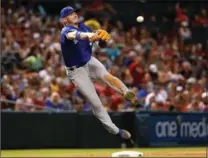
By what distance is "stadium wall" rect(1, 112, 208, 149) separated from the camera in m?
19.2

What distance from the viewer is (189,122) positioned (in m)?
20.4

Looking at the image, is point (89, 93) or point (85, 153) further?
point (85, 153)

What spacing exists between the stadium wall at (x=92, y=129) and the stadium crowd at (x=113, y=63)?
2.01ft

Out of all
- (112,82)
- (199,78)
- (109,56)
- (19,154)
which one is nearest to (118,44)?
(109,56)

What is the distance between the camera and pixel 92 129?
775 inches

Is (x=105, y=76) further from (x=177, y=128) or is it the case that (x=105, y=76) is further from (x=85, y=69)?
(x=177, y=128)

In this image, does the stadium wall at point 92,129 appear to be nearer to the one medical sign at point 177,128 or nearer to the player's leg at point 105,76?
the one medical sign at point 177,128

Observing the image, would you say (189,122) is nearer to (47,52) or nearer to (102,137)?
(102,137)

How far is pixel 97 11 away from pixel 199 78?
4.88 meters

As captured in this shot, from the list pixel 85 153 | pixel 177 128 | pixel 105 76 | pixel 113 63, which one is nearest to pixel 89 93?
pixel 105 76

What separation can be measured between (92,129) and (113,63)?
382 centimetres

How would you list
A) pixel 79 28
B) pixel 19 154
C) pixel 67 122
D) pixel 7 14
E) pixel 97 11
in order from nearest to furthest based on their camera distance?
pixel 79 28 → pixel 19 154 → pixel 67 122 → pixel 7 14 → pixel 97 11

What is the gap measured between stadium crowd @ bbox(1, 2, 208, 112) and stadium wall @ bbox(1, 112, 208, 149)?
61 cm

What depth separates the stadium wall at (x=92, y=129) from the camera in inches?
755
